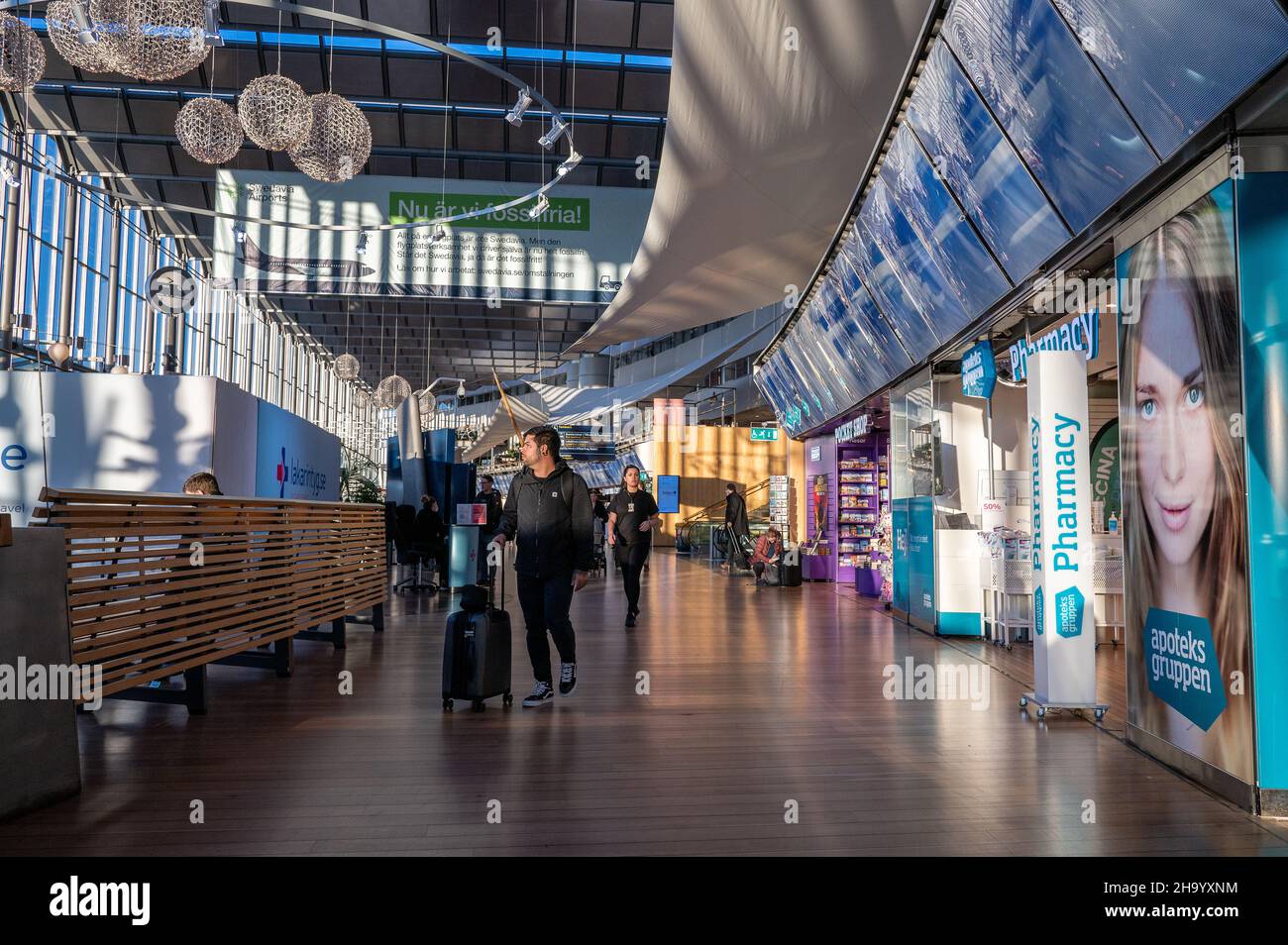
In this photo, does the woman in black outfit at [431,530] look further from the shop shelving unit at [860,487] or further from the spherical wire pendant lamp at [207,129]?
the spherical wire pendant lamp at [207,129]

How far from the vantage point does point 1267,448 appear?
11.0 ft

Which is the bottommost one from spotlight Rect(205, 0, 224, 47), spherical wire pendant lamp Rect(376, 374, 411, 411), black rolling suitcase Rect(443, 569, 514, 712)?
black rolling suitcase Rect(443, 569, 514, 712)

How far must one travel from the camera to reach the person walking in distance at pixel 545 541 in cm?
507

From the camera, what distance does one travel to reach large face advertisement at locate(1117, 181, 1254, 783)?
349 cm

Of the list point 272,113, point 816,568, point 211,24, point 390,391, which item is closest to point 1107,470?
point 816,568

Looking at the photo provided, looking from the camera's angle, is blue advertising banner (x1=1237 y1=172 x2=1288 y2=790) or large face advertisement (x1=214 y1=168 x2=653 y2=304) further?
large face advertisement (x1=214 y1=168 x2=653 y2=304)

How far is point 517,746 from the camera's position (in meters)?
4.26

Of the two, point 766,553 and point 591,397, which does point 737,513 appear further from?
point 591,397

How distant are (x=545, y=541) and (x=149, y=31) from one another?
11.5ft

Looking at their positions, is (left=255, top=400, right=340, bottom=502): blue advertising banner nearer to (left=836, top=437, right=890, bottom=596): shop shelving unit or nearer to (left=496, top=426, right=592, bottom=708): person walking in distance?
(left=496, top=426, right=592, bottom=708): person walking in distance

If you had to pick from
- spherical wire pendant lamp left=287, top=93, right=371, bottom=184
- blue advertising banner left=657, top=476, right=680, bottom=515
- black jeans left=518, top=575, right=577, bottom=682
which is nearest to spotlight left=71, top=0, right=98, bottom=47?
spherical wire pendant lamp left=287, top=93, right=371, bottom=184

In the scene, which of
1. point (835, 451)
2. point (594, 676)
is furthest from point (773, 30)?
point (835, 451)

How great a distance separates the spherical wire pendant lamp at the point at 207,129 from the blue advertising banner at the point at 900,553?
7263 mm
